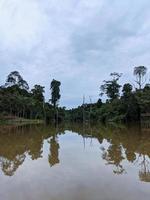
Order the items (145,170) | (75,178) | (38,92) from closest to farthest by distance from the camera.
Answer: (75,178) < (145,170) < (38,92)

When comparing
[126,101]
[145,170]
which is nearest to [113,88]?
[126,101]

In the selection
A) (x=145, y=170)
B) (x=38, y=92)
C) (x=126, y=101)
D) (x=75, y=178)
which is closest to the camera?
(x=75, y=178)

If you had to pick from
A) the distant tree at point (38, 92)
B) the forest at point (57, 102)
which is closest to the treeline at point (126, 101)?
the forest at point (57, 102)

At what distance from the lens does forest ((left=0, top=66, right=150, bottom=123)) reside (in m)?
49.3

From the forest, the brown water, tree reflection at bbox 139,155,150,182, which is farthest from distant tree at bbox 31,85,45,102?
tree reflection at bbox 139,155,150,182

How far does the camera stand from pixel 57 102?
79.4 metres

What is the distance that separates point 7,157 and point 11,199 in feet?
21.6

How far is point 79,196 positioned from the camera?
6062 millimetres

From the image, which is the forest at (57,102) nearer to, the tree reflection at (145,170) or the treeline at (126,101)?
the treeline at (126,101)

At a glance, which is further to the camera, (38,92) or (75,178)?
(38,92)

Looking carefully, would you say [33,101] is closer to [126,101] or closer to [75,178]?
[126,101]

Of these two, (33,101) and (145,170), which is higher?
(33,101)

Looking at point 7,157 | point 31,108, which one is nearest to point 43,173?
point 7,157

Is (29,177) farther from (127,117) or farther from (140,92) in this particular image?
(127,117)
